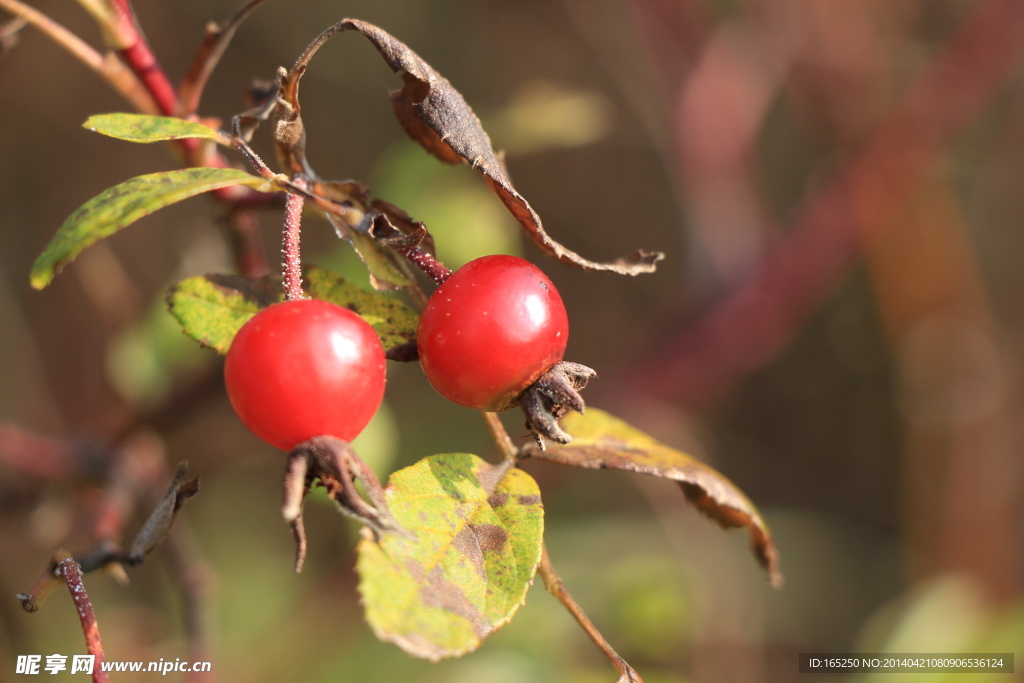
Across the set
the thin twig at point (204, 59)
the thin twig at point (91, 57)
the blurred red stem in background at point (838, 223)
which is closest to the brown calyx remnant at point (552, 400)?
the thin twig at point (204, 59)

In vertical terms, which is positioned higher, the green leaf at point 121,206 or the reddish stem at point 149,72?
the reddish stem at point 149,72

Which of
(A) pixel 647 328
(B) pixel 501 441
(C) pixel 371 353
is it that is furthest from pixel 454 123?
(A) pixel 647 328

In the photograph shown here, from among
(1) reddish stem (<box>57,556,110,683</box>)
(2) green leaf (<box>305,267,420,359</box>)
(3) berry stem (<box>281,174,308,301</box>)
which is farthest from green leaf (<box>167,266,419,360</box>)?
(1) reddish stem (<box>57,556,110,683</box>)

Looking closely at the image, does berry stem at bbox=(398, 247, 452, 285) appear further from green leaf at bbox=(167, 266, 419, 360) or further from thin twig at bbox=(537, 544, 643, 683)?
thin twig at bbox=(537, 544, 643, 683)

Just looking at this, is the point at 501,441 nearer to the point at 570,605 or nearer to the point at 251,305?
the point at 570,605

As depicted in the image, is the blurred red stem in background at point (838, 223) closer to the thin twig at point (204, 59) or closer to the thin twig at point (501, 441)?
the thin twig at point (501, 441)

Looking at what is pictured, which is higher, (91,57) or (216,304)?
(91,57)

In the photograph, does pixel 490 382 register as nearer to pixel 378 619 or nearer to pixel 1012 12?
pixel 378 619
